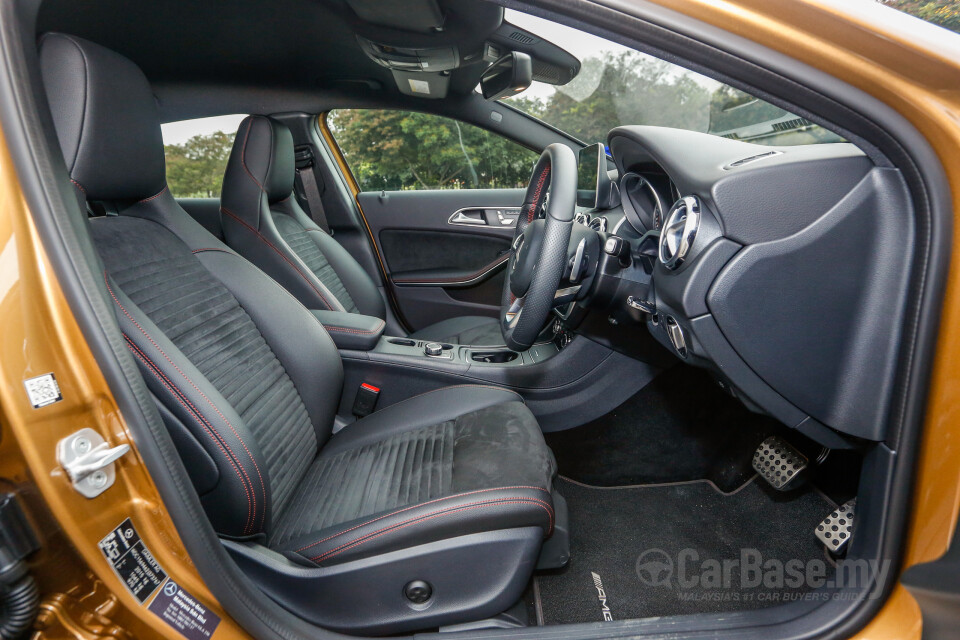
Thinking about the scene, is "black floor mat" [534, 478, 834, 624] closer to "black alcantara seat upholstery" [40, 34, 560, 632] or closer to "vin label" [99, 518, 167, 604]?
"black alcantara seat upholstery" [40, 34, 560, 632]

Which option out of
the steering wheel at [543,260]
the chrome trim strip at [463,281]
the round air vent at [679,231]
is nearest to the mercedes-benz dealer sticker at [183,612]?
the steering wheel at [543,260]

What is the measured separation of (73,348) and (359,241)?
226cm

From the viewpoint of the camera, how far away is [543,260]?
1.11 meters

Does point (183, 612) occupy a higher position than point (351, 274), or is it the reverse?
point (183, 612)

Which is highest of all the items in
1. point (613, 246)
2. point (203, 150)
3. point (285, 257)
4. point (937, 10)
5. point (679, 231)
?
point (937, 10)

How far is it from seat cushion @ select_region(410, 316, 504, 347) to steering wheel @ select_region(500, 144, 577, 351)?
76 cm

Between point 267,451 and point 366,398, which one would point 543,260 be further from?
point 366,398

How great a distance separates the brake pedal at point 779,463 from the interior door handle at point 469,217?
5.53ft

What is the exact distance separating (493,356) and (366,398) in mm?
469

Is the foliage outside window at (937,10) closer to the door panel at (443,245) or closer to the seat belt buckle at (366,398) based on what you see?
the seat belt buckle at (366,398)

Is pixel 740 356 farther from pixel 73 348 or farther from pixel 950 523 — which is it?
pixel 73 348

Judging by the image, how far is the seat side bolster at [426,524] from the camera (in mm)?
973

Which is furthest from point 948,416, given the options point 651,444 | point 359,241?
point 359,241

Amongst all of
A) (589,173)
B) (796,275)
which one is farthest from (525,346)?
(589,173)
